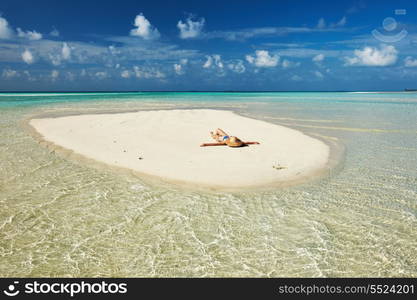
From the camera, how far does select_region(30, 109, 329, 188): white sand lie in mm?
9039

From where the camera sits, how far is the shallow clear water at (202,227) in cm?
462

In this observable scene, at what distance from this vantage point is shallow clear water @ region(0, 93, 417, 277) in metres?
4.62

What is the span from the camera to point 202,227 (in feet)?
19.0

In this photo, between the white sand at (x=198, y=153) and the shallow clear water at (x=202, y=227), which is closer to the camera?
the shallow clear water at (x=202, y=227)

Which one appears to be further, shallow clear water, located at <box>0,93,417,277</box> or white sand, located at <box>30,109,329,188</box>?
white sand, located at <box>30,109,329,188</box>

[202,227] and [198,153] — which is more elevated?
[198,153]

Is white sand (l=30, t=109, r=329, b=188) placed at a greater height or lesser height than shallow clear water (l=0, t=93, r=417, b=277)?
greater

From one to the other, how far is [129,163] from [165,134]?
5977mm

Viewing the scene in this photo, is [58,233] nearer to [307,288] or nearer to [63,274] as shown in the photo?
[63,274]

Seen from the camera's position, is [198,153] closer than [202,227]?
No

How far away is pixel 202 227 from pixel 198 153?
20.1 feet

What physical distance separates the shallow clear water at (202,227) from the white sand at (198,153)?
106 cm

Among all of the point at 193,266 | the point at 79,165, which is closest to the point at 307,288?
the point at 193,266

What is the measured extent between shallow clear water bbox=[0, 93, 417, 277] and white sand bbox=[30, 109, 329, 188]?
41.9 inches
